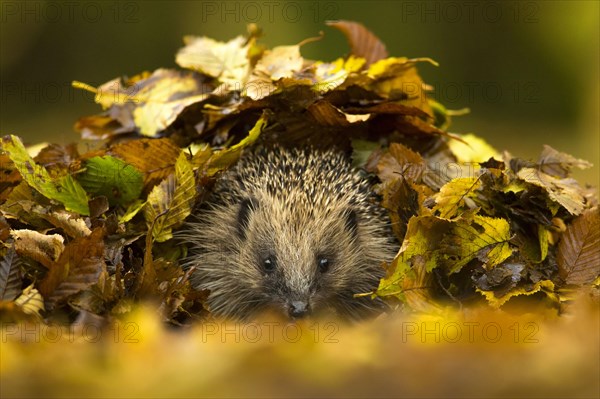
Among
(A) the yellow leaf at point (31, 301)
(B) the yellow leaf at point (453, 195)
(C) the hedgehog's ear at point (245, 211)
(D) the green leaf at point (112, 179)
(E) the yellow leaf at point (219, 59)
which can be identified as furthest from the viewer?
(E) the yellow leaf at point (219, 59)

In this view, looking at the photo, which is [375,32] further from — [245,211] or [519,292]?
[519,292]

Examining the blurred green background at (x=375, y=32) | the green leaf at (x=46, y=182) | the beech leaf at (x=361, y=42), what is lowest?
the green leaf at (x=46, y=182)

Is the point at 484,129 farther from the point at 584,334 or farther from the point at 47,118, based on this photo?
the point at 584,334

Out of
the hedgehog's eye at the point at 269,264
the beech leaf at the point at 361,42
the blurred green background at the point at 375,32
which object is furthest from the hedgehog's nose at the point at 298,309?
the blurred green background at the point at 375,32

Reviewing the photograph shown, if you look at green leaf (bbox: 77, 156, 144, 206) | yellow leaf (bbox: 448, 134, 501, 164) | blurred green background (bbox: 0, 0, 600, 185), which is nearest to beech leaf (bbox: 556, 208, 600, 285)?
yellow leaf (bbox: 448, 134, 501, 164)

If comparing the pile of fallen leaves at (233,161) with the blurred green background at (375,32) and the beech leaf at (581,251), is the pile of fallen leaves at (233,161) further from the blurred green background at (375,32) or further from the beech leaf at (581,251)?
the blurred green background at (375,32)

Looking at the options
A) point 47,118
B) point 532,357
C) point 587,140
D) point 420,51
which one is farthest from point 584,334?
point 47,118
